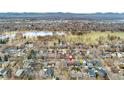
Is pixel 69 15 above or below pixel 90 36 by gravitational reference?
above

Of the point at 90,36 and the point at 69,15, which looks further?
the point at 69,15

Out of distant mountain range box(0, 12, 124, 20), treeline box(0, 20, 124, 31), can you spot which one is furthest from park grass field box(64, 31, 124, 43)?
distant mountain range box(0, 12, 124, 20)
